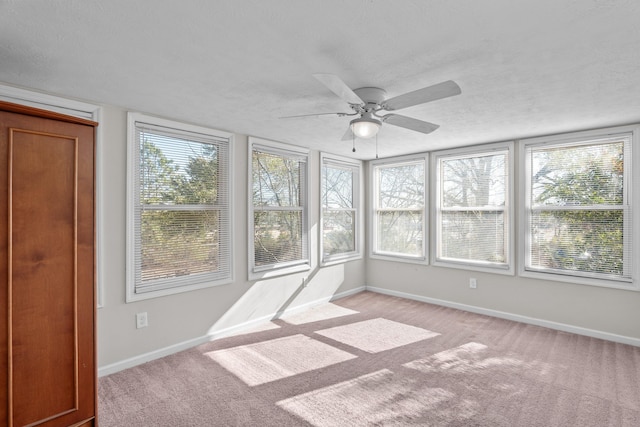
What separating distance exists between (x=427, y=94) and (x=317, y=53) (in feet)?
2.30

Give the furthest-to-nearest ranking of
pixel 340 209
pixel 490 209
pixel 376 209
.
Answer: pixel 376 209 < pixel 340 209 < pixel 490 209

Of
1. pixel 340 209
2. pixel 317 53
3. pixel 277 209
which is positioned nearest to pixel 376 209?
pixel 340 209

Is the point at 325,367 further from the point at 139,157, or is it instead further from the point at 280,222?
the point at 139,157

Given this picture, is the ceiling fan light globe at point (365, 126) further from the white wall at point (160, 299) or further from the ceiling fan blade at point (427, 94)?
the white wall at point (160, 299)

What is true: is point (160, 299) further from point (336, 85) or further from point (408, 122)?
point (408, 122)

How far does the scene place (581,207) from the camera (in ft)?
12.1

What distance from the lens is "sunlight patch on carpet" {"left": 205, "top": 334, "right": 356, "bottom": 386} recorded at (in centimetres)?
282

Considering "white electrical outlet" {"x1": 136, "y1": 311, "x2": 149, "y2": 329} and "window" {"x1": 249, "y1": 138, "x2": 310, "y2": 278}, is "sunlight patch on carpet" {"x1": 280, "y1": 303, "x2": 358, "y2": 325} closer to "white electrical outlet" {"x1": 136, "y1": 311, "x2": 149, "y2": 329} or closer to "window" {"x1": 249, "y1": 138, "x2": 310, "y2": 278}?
"window" {"x1": 249, "y1": 138, "x2": 310, "y2": 278}

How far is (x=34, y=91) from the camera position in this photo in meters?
2.46

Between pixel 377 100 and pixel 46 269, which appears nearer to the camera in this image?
pixel 46 269

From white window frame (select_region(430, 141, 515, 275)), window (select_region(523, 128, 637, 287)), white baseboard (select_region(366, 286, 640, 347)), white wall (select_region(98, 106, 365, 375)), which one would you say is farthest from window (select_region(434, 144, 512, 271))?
white wall (select_region(98, 106, 365, 375))

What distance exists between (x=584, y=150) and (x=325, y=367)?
3650 millimetres

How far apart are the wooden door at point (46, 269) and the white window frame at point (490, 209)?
13.9 feet

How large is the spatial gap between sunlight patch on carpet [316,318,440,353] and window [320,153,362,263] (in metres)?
1.30
